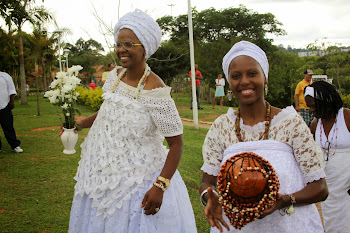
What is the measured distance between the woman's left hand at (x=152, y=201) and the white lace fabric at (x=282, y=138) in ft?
1.69

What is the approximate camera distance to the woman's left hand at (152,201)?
241 cm

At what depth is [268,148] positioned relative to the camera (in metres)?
1.83

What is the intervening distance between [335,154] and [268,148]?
7.86 feet

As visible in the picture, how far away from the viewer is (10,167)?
6.83m

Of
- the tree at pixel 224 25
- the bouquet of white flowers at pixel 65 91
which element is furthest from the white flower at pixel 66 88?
the tree at pixel 224 25

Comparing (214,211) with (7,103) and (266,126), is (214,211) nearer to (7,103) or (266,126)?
(266,126)

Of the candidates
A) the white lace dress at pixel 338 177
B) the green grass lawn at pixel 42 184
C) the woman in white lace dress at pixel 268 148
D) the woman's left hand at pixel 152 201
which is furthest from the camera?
the green grass lawn at pixel 42 184

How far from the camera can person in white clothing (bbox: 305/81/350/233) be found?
370 cm

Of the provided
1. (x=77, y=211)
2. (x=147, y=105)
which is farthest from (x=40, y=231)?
(x=147, y=105)

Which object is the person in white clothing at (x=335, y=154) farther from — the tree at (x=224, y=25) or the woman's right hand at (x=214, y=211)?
the tree at (x=224, y=25)

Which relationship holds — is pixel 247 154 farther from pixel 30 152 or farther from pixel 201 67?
pixel 201 67

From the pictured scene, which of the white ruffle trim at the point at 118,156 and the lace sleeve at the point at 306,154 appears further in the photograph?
the white ruffle trim at the point at 118,156

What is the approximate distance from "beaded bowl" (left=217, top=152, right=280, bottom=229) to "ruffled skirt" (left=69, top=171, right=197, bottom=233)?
103 cm

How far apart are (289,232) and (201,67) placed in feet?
80.2
